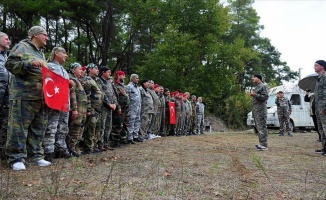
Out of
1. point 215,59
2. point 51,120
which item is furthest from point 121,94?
point 215,59

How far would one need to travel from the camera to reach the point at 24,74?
14.2 feet

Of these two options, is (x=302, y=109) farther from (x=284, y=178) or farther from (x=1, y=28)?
(x=1, y=28)

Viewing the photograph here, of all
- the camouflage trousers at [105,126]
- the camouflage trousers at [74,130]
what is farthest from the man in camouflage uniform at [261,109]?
the camouflage trousers at [74,130]

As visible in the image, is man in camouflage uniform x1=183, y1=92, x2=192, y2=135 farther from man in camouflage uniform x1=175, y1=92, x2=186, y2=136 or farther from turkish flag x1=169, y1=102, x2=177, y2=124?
turkish flag x1=169, y1=102, x2=177, y2=124

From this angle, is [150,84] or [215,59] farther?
[215,59]

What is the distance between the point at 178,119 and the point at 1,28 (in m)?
15.9

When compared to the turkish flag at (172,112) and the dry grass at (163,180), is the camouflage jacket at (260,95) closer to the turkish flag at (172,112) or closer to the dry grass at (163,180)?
the dry grass at (163,180)

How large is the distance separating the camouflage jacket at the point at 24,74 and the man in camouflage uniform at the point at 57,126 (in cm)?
54

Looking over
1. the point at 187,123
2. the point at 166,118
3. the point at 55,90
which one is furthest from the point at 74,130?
the point at 187,123

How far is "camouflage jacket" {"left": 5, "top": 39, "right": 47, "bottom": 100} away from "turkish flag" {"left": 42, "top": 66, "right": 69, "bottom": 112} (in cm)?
10

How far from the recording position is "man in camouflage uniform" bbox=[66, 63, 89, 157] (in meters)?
5.66

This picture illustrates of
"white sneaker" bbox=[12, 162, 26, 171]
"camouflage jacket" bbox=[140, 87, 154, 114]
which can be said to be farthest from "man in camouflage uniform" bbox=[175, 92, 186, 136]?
"white sneaker" bbox=[12, 162, 26, 171]

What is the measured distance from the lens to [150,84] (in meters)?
11.1

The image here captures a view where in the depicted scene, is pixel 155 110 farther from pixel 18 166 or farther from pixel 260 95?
pixel 18 166
